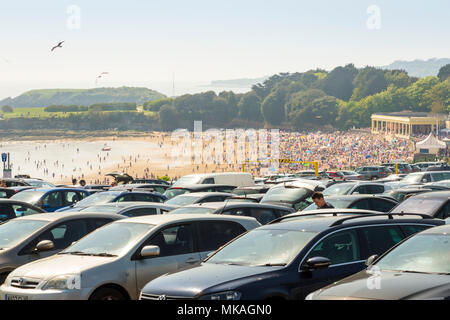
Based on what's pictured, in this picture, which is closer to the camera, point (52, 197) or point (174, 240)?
point (174, 240)

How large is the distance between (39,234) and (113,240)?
74.4 inches

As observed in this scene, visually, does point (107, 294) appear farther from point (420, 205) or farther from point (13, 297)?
point (420, 205)

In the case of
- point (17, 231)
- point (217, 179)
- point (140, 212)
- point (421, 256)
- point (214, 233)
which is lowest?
point (217, 179)

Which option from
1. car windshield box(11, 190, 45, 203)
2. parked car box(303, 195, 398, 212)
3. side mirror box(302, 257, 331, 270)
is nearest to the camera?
side mirror box(302, 257, 331, 270)

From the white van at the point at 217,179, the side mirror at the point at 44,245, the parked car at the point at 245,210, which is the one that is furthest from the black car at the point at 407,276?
the white van at the point at 217,179

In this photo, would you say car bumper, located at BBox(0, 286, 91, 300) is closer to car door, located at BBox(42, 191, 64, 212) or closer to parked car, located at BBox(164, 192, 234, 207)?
parked car, located at BBox(164, 192, 234, 207)

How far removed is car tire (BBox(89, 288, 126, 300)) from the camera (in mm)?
9242

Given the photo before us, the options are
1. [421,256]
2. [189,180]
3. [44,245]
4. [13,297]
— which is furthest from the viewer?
[189,180]

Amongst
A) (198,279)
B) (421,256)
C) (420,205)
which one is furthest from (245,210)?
(421,256)

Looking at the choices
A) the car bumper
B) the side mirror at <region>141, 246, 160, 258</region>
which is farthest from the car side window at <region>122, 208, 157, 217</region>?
the car bumper

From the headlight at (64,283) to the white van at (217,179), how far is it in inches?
705

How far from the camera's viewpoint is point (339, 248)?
874 centimetres
